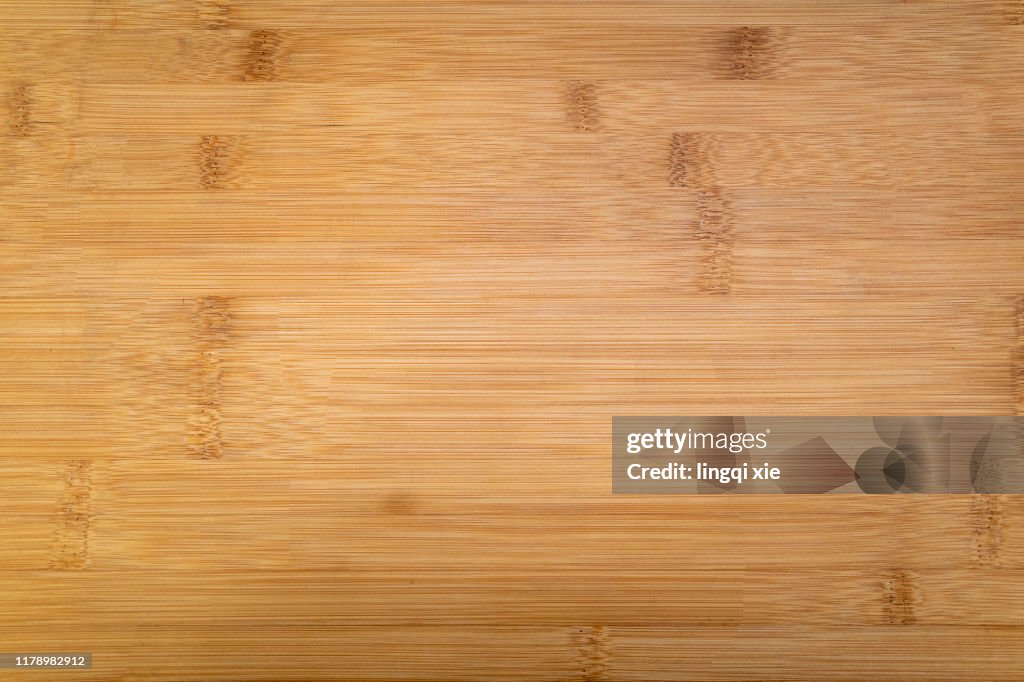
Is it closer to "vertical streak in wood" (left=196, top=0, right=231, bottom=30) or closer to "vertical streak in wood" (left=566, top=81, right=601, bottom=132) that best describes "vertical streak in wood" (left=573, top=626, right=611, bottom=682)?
"vertical streak in wood" (left=566, top=81, right=601, bottom=132)

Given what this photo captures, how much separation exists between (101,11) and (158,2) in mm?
86

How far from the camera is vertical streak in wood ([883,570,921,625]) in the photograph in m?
0.93

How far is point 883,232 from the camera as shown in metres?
0.96

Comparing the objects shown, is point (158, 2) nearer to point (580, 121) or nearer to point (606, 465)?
point (580, 121)

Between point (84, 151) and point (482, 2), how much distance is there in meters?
0.63

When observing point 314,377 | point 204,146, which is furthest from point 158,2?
point 314,377

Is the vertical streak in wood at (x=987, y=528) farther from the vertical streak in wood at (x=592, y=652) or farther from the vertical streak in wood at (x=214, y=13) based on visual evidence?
the vertical streak in wood at (x=214, y=13)


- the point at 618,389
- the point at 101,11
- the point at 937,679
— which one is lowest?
the point at 937,679

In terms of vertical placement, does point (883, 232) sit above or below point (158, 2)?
below

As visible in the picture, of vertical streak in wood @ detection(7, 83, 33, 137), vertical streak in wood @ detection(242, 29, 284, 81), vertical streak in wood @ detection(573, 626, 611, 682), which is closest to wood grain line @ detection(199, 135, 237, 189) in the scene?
vertical streak in wood @ detection(242, 29, 284, 81)

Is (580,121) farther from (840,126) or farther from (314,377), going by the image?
(314,377)

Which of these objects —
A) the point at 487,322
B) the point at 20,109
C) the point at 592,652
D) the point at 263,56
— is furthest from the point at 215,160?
the point at 592,652

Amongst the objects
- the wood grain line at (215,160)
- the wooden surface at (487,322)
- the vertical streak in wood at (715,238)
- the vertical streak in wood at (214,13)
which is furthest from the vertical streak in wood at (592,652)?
the vertical streak in wood at (214,13)

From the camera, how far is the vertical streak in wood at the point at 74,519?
3.07ft
